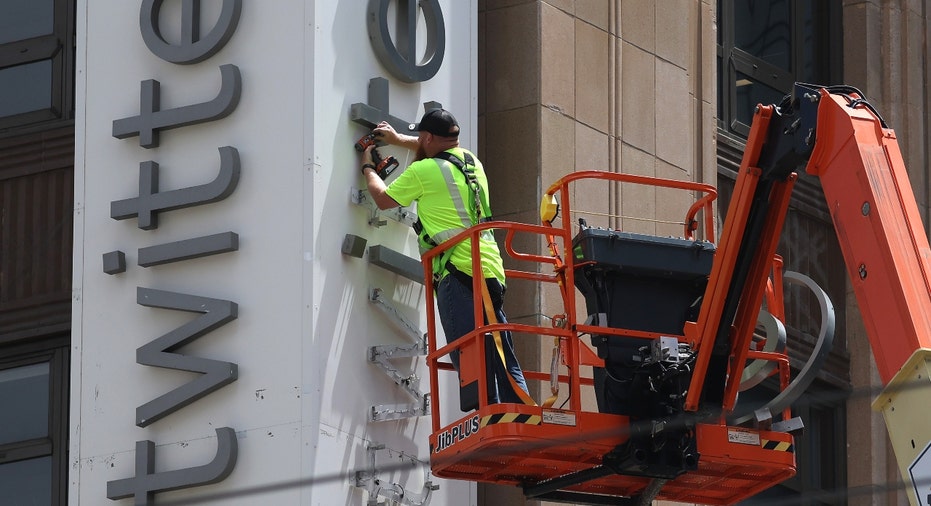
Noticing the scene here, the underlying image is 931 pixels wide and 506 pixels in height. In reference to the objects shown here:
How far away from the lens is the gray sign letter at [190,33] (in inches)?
648

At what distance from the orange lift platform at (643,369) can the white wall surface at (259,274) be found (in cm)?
100

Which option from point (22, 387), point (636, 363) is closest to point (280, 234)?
point (636, 363)

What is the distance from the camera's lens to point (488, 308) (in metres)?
14.6

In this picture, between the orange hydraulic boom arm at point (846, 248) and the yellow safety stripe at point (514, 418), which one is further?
the yellow safety stripe at point (514, 418)

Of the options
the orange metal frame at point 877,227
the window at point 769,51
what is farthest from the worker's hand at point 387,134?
the window at point 769,51

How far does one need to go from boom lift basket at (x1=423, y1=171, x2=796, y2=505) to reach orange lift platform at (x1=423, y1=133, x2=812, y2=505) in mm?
10

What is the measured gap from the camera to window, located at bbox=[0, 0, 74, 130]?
64.5 ft

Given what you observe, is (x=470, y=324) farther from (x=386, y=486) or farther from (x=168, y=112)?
(x=168, y=112)

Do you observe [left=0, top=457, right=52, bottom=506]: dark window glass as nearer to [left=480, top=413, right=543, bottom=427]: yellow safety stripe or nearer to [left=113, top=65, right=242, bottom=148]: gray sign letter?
[left=113, top=65, right=242, bottom=148]: gray sign letter

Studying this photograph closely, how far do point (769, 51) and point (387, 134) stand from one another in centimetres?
874

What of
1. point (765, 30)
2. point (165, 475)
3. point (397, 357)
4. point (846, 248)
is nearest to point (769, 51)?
point (765, 30)

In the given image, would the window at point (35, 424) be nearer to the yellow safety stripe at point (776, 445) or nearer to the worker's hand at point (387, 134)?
the worker's hand at point (387, 134)

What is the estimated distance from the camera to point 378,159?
16266 millimetres

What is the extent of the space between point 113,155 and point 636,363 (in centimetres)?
503
